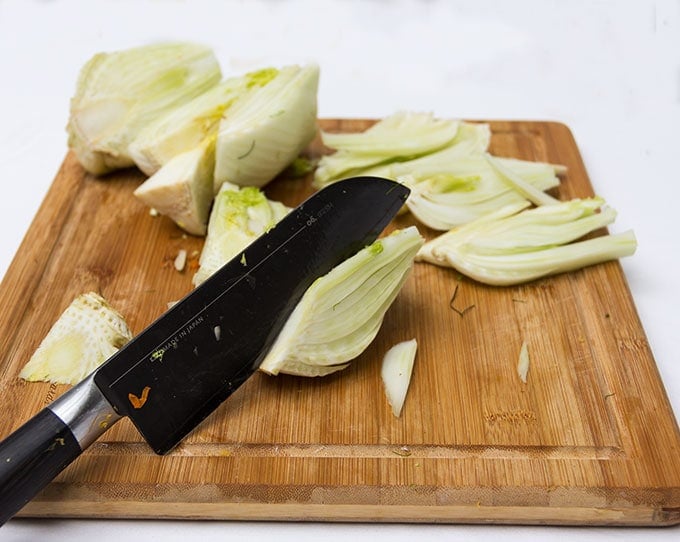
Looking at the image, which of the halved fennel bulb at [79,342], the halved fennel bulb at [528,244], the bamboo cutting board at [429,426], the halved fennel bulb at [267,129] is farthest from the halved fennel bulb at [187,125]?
the halved fennel bulb at [528,244]

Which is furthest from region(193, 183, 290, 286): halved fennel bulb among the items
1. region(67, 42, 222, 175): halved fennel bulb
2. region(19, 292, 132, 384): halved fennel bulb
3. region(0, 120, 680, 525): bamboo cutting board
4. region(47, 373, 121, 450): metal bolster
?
region(47, 373, 121, 450): metal bolster

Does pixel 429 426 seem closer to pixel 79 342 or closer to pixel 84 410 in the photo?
pixel 84 410

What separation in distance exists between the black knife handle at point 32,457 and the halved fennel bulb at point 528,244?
1.20 metres

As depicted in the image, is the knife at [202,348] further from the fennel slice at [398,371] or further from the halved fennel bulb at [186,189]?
the halved fennel bulb at [186,189]

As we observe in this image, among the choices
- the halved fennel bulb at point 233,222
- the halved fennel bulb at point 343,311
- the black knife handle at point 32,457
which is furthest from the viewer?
the halved fennel bulb at point 233,222

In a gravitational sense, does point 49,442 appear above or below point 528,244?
above

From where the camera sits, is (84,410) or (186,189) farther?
(186,189)

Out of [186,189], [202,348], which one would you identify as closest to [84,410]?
[202,348]

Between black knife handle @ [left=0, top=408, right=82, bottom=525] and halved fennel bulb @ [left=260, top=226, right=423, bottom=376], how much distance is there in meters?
0.52

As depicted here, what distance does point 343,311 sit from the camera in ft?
7.56

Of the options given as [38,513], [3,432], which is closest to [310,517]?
[38,513]

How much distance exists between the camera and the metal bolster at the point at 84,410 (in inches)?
77.4

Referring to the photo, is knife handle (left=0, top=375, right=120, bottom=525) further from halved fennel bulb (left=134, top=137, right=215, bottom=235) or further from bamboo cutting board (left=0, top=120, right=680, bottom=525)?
halved fennel bulb (left=134, top=137, right=215, bottom=235)

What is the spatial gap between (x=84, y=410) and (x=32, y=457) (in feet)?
0.47
